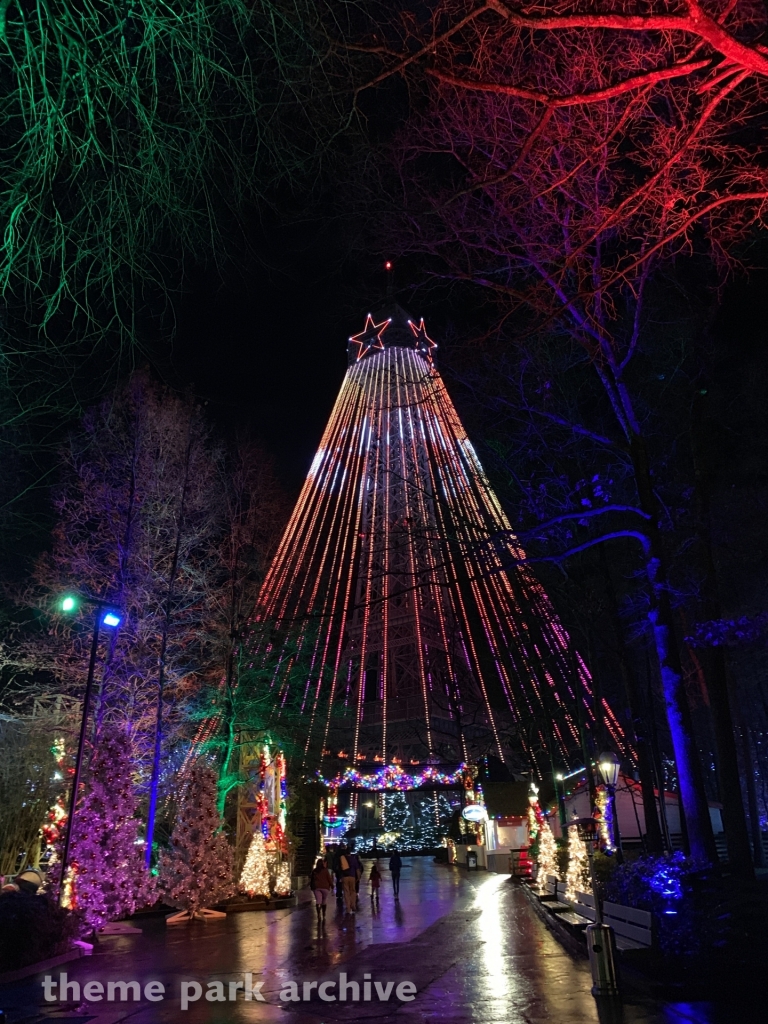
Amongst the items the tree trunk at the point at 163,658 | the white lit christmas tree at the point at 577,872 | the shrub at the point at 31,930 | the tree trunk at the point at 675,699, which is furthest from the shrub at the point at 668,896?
the tree trunk at the point at 163,658

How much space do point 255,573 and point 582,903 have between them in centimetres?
1345

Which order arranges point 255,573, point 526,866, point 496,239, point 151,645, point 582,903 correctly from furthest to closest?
point 526,866 → point 255,573 → point 151,645 → point 582,903 → point 496,239

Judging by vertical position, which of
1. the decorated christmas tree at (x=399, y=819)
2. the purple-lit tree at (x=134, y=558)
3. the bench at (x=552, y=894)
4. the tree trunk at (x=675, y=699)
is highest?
the purple-lit tree at (x=134, y=558)

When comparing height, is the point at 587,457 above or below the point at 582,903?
above

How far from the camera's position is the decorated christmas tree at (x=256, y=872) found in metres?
19.9

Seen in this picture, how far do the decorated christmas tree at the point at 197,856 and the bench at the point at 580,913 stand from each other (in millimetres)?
8624

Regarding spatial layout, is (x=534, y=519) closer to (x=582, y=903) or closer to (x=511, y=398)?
(x=511, y=398)

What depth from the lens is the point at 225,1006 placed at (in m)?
7.56

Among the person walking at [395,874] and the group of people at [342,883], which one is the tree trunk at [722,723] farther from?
the person walking at [395,874]

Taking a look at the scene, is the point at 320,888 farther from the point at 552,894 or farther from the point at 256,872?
the point at 552,894

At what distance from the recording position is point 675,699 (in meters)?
11.0

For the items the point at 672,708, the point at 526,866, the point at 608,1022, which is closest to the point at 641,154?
the point at 672,708

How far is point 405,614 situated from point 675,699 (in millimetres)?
36401

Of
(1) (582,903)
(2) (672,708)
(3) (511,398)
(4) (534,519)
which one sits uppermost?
(3) (511,398)
